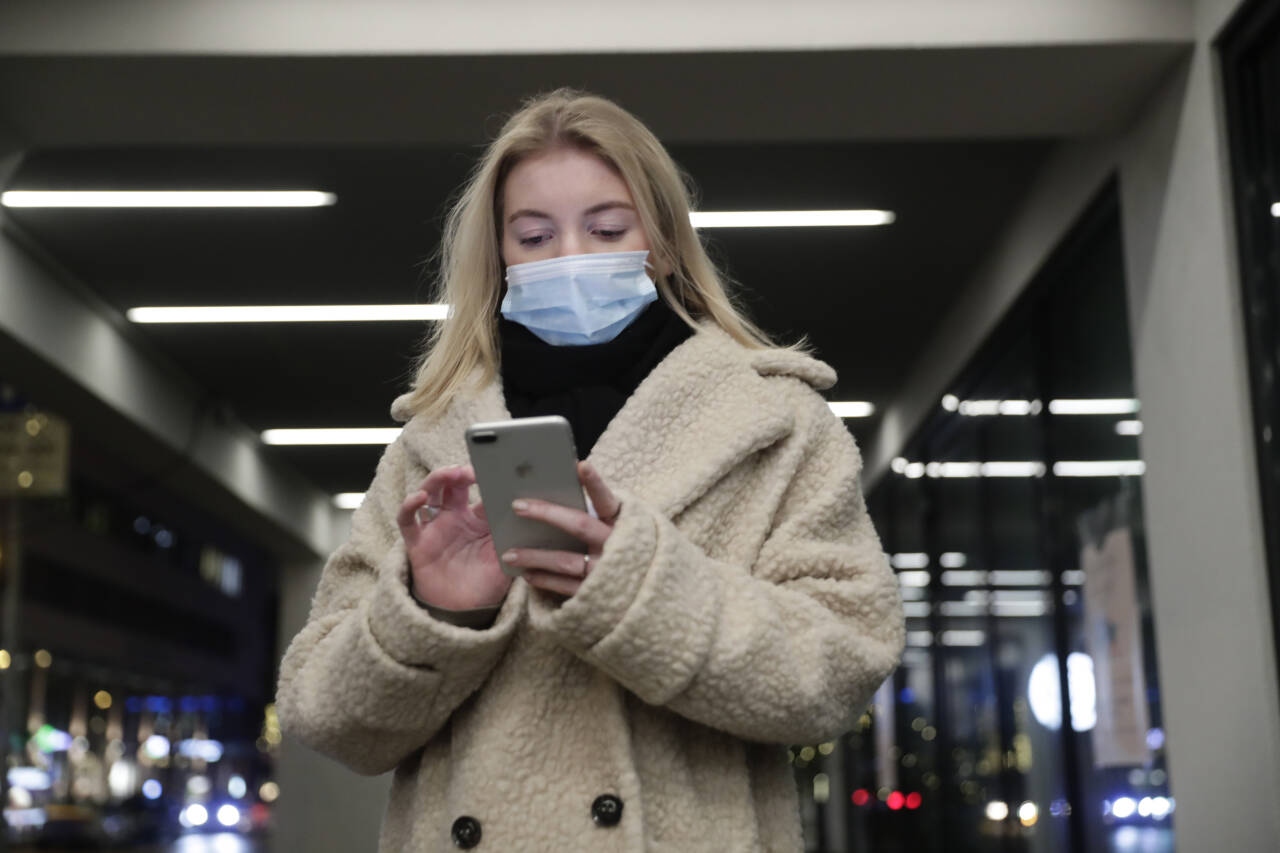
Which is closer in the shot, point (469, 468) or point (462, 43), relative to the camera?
point (469, 468)

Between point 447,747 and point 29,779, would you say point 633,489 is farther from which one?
point 29,779

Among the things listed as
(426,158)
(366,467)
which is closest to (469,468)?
(426,158)

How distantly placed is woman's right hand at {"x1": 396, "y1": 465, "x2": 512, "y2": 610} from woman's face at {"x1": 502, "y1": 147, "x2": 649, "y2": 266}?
379mm

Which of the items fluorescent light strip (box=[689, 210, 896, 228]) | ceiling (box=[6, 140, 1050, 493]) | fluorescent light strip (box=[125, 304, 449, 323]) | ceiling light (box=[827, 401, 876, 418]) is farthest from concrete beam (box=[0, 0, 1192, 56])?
ceiling light (box=[827, 401, 876, 418])

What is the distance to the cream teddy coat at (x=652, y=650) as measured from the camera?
4.75 ft

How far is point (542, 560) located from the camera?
1.41 metres

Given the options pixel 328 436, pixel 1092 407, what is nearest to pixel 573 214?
pixel 1092 407

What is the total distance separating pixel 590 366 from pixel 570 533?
0.38 m

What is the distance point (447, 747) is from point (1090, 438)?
4823mm

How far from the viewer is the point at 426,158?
20.1 feet

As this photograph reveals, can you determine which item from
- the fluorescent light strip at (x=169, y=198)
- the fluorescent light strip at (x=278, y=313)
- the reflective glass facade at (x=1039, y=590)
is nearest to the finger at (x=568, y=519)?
the reflective glass facade at (x=1039, y=590)

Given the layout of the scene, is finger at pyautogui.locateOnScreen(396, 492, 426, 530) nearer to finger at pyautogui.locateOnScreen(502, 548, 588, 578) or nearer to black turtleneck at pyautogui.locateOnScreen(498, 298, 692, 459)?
finger at pyautogui.locateOnScreen(502, 548, 588, 578)

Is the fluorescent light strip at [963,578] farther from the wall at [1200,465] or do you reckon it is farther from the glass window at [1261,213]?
the glass window at [1261,213]

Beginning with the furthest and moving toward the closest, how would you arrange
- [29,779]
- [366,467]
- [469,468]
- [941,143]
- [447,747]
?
[29,779]
[366,467]
[941,143]
[447,747]
[469,468]
